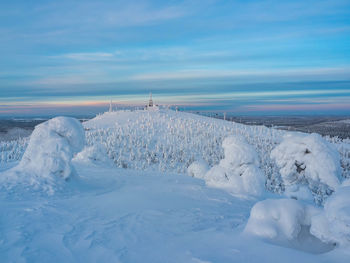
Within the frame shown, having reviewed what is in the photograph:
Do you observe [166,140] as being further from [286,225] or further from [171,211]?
[286,225]

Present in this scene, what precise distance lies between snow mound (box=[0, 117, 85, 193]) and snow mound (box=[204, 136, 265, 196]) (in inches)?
306

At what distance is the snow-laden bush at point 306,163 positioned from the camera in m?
13.6

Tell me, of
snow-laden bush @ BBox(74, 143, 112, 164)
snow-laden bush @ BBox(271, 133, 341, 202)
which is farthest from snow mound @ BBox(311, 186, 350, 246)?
snow-laden bush @ BBox(74, 143, 112, 164)

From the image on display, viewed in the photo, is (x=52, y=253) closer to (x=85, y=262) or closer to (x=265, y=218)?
(x=85, y=262)

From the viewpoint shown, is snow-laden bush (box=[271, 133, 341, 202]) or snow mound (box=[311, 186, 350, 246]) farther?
snow-laden bush (box=[271, 133, 341, 202])

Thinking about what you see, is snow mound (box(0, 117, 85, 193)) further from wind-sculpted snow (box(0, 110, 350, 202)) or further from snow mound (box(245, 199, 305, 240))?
wind-sculpted snow (box(0, 110, 350, 202))

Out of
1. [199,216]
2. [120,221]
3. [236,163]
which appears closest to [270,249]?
[199,216]

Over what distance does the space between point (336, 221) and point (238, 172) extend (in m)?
10.6

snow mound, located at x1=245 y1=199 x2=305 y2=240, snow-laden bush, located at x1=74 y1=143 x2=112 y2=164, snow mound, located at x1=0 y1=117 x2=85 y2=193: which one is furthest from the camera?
snow-laden bush, located at x1=74 y1=143 x2=112 y2=164

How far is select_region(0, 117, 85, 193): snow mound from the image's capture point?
1381cm

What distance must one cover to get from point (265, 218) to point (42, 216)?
271 inches

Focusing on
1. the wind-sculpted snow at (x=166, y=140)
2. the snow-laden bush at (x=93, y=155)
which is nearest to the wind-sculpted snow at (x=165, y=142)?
the wind-sculpted snow at (x=166, y=140)

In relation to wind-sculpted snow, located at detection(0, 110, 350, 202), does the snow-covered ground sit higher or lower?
higher

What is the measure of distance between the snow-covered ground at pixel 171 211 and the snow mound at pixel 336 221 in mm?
22
